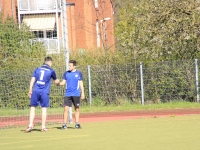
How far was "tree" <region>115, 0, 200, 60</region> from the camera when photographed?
28.0 meters

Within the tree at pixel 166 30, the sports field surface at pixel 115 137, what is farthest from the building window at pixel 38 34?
the sports field surface at pixel 115 137

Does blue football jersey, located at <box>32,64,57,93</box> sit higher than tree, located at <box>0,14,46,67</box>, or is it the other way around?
tree, located at <box>0,14,46,67</box>

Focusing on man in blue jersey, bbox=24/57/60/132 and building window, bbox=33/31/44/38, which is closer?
man in blue jersey, bbox=24/57/60/132

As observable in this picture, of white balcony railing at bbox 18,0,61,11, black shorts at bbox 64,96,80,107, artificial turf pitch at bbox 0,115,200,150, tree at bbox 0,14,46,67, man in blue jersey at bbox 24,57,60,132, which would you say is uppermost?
white balcony railing at bbox 18,0,61,11

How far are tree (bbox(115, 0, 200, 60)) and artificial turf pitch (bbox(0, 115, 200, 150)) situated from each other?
1086 centimetres

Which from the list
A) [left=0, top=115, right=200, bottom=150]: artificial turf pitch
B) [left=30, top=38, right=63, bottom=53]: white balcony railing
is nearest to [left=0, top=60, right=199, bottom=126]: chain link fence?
[left=30, top=38, right=63, bottom=53]: white balcony railing

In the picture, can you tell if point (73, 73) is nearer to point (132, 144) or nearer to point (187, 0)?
point (132, 144)

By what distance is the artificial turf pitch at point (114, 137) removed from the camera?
1231cm

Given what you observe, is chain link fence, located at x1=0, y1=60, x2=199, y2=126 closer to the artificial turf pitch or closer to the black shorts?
the artificial turf pitch

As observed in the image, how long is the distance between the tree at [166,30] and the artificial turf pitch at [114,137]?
10.9 metres

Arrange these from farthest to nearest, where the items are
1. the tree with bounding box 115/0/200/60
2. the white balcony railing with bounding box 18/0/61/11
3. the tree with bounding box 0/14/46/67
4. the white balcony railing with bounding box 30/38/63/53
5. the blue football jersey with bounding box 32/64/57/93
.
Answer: the white balcony railing with bounding box 18/0/61/11, the tree with bounding box 115/0/200/60, the white balcony railing with bounding box 30/38/63/53, the tree with bounding box 0/14/46/67, the blue football jersey with bounding box 32/64/57/93

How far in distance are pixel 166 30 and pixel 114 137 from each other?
15024mm

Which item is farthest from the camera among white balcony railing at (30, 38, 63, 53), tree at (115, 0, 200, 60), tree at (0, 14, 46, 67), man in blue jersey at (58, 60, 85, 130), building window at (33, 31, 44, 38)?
tree at (115, 0, 200, 60)

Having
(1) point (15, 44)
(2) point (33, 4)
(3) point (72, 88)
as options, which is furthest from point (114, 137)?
(2) point (33, 4)
